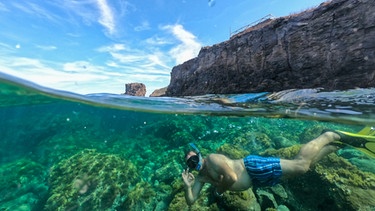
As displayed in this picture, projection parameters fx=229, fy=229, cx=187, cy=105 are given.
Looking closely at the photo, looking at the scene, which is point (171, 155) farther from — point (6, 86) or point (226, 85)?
point (226, 85)

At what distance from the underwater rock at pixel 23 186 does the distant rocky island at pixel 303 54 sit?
13732 mm

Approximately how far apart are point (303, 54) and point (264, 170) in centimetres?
1081

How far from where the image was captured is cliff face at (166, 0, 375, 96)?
38.1ft

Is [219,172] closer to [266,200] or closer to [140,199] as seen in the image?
[266,200]

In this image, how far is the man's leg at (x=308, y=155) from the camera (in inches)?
254

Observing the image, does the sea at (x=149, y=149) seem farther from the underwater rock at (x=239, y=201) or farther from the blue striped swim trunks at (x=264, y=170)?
the blue striped swim trunks at (x=264, y=170)

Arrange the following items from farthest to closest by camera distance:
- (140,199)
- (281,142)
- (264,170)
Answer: (281,142) < (140,199) < (264,170)

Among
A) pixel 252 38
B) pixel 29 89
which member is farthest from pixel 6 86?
pixel 252 38

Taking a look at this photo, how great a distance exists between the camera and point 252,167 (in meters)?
6.34

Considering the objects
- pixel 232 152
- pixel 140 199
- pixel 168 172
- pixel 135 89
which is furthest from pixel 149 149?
pixel 135 89

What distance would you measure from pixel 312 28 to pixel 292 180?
10.5 metres

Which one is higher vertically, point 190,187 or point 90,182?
point 190,187

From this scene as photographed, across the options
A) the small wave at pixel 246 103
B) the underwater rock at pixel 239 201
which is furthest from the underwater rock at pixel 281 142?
the underwater rock at pixel 239 201

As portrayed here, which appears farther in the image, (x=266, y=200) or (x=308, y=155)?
(x=266, y=200)
